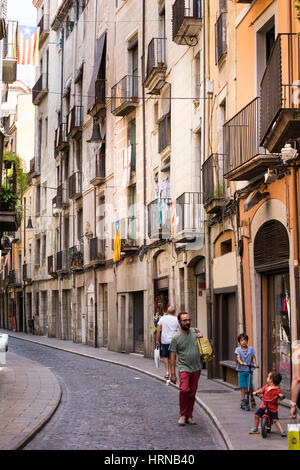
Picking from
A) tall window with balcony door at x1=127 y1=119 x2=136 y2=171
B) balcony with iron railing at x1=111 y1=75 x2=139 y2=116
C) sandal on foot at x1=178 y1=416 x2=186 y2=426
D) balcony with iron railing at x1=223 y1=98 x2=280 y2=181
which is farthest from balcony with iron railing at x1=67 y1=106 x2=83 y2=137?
sandal on foot at x1=178 y1=416 x2=186 y2=426

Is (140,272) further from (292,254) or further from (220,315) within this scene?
(292,254)

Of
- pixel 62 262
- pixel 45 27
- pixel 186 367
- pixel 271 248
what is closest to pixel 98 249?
pixel 62 262

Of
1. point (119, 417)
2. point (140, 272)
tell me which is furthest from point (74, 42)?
point (119, 417)

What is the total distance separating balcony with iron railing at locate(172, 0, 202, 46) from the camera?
21.7 metres

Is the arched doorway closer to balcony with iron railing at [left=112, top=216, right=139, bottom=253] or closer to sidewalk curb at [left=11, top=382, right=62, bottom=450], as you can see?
sidewalk curb at [left=11, top=382, right=62, bottom=450]

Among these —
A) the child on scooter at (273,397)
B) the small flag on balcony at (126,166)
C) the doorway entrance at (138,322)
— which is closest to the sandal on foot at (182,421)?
the child on scooter at (273,397)

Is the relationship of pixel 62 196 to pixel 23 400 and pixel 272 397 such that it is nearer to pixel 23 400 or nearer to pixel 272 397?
pixel 23 400

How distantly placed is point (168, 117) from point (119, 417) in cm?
1435

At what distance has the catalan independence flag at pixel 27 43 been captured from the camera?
2678 cm

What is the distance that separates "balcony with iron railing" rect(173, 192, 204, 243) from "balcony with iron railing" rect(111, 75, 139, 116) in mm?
8489

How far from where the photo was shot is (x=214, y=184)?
62.4 ft

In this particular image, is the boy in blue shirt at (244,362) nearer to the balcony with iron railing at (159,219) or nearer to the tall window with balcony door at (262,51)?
the tall window with balcony door at (262,51)
